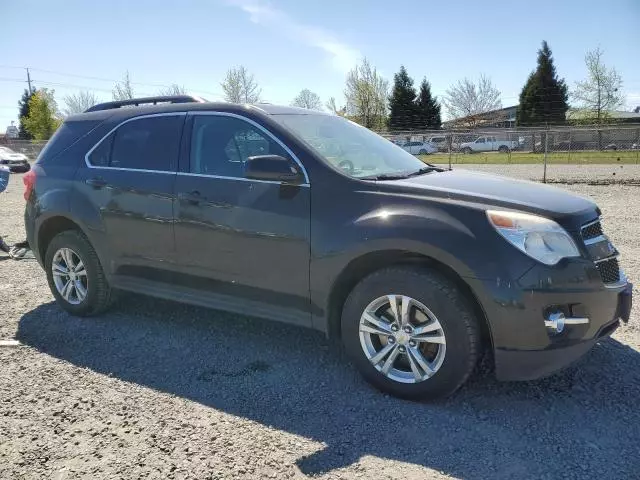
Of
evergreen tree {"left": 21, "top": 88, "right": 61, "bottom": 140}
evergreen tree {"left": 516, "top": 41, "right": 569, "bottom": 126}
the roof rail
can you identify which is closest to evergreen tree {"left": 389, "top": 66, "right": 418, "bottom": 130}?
evergreen tree {"left": 516, "top": 41, "right": 569, "bottom": 126}

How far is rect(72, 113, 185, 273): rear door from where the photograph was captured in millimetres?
4125

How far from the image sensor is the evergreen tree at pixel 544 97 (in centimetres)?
5272

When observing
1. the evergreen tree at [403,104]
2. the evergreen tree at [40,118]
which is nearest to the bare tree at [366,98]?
the evergreen tree at [403,104]

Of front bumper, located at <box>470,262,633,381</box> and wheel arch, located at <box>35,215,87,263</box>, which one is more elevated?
wheel arch, located at <box>35,215,87,263</box>

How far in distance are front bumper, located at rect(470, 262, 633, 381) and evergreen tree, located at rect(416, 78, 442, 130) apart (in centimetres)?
5621

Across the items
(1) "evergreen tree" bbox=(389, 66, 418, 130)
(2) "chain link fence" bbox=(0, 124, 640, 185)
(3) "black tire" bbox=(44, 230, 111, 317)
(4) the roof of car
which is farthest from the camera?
(1) "evergreen tree" bbox=(389, 66, 418, 130)

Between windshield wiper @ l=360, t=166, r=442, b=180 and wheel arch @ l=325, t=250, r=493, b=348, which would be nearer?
wheel arch @ l=325, t=250, r=493, b=348

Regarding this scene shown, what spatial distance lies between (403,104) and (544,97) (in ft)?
46.3

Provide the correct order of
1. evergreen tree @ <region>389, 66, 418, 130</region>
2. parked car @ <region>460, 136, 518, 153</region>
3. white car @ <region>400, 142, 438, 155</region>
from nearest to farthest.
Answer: white car @ <region>400, 142, 438, 155</region>
parked car @ <region>460, 136, 518, 153</region>
evergreen tree @ <region>389, 66, 418, 130</region>

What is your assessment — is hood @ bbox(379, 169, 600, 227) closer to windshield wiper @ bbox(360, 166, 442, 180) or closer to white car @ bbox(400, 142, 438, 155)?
windshield wiper @ bbox(360, 166, 442, 180)

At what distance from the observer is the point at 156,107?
4426 mm

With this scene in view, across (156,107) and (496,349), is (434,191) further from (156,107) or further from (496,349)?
(156,107)

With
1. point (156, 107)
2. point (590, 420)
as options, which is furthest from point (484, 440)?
point (156, 107)

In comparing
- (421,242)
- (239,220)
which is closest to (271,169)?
(239,220)
